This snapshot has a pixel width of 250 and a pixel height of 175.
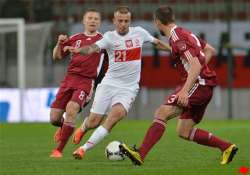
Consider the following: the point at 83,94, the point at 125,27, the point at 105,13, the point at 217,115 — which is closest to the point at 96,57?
the point at 83,94

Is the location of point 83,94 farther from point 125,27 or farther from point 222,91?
point 222,91

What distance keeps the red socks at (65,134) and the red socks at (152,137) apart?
83.6 inches

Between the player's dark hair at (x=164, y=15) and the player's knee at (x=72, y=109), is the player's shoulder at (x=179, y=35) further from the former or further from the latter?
the player's knee at (x=72, y=109)

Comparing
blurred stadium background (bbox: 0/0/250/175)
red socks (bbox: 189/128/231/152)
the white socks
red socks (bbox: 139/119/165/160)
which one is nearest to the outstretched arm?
the white socks

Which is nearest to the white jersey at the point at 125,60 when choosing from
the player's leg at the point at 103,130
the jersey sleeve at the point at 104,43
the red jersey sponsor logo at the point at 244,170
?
the jersey sleeve at the point at 104,43

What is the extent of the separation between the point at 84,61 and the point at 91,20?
714 mm

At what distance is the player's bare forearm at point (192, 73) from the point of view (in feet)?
34.2

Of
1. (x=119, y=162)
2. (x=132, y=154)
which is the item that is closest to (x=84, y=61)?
(x=119, y=162)

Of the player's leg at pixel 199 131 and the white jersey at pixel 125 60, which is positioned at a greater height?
the white jersey at pixel 125 60

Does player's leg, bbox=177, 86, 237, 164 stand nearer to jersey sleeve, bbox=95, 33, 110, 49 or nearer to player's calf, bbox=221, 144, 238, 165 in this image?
player's calf, bbox=221, 144, 238, 165

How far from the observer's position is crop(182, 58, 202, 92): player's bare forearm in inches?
411

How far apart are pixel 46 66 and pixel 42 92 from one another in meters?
1.90

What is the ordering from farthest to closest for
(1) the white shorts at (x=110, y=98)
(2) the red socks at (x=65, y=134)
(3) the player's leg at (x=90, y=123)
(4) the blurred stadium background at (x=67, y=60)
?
1. (4) the blurred stadium background at (x=67, y=60)
2. (3) the player's leg at (x=90, y=123)
3. (2) the red socks at (x=65, y=134)
4. (1) the white shorts at (x=110, y=98)

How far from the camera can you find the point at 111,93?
Answer: 12.4 meters
